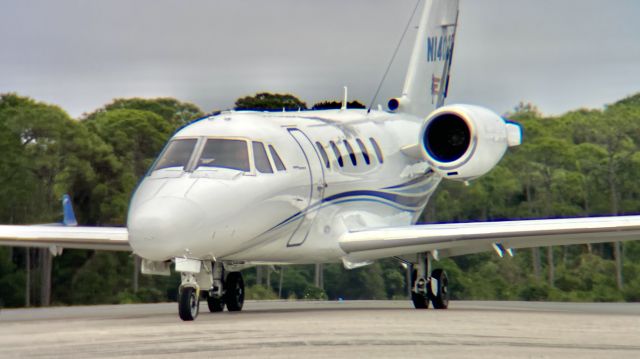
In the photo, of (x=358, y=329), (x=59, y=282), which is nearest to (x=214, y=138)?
(x=358, y=329)

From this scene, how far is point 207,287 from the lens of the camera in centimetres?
1925

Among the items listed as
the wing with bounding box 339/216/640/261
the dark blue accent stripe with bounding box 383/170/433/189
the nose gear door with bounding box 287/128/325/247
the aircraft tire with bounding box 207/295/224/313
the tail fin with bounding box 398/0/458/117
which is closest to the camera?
the wing with bounding box 339/216/640/261

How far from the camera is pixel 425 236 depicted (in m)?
20.8

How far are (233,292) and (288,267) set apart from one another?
170 feet

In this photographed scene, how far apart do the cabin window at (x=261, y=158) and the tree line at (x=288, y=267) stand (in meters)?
30.1

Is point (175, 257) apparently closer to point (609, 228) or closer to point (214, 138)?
point (214, 138)

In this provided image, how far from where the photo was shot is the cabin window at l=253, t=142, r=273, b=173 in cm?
1914

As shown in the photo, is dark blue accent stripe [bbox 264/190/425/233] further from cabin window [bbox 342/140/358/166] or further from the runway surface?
the runway surface

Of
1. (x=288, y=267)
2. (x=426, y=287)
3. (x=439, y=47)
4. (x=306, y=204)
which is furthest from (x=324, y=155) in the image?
(x=288, y=267)

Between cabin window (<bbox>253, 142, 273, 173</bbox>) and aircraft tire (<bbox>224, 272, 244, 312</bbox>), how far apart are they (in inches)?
123

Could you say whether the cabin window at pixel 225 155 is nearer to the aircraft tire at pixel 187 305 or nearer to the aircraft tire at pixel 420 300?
the aircraft tire at pixel 187 305

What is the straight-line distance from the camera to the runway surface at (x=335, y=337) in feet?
39.2

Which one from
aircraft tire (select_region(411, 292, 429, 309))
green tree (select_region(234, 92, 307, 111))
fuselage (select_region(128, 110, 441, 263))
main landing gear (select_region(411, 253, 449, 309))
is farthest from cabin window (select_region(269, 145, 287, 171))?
green tree (select_region(234, 92, 307, 111))

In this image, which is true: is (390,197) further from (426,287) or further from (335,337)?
(335,337)
